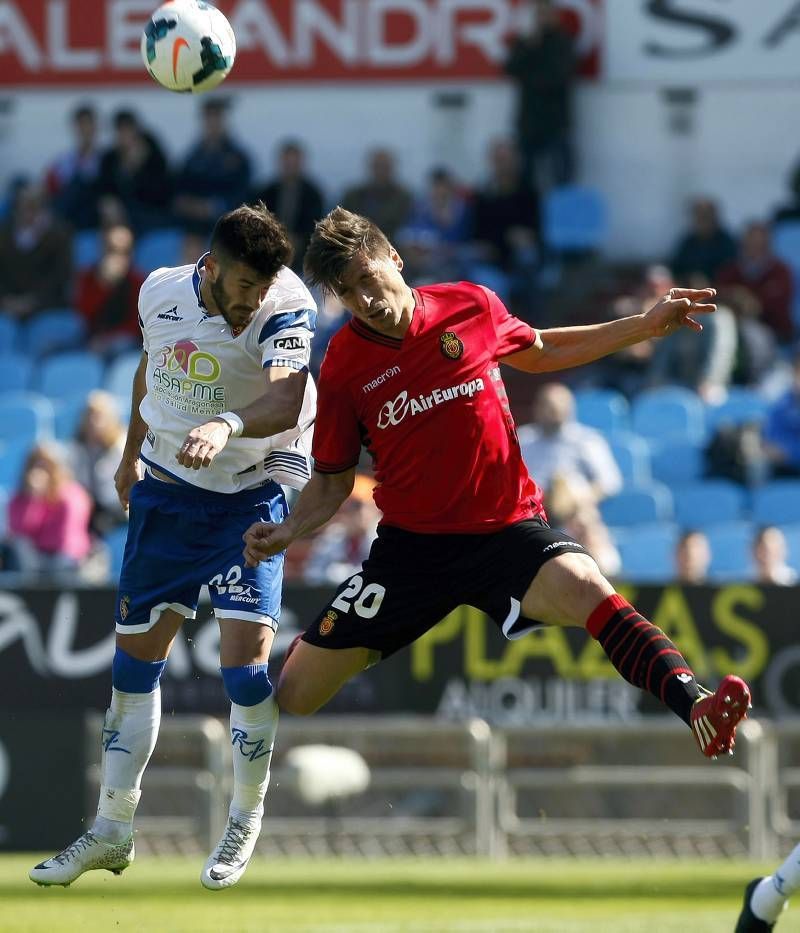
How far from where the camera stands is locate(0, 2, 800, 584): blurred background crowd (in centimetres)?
1398

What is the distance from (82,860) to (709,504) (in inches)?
323

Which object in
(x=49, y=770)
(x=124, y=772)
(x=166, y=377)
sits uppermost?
(x=166, y=377)

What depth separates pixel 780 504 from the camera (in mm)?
14680

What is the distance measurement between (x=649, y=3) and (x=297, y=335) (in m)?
13.4

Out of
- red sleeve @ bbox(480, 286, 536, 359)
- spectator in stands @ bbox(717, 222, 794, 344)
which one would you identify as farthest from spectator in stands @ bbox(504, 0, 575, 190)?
red sleeve @ bbox(480, 286, 536, 359)

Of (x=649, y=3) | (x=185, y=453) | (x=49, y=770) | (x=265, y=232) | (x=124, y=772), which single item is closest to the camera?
(x=185, y=453)

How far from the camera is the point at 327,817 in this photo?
1205 cm

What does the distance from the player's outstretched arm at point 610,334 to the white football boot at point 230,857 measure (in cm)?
209

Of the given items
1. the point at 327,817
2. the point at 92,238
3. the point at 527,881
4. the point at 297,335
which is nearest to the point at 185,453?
the point at 297,335

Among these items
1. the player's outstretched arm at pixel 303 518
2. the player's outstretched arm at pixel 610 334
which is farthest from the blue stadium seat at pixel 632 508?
the player's outstretched arm at pixel 303 518

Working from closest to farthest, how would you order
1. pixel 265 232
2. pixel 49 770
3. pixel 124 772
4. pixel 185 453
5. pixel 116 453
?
pixel 185 453 → pixel 265 232 → pixel 124 772 → pixel 49 770 → pixel 116 453

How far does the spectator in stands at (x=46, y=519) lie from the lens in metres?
13.9

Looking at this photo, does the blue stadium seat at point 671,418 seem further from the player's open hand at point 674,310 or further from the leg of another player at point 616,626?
the leg of another player at point 616,626

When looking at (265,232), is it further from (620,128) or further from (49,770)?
(620,128)
